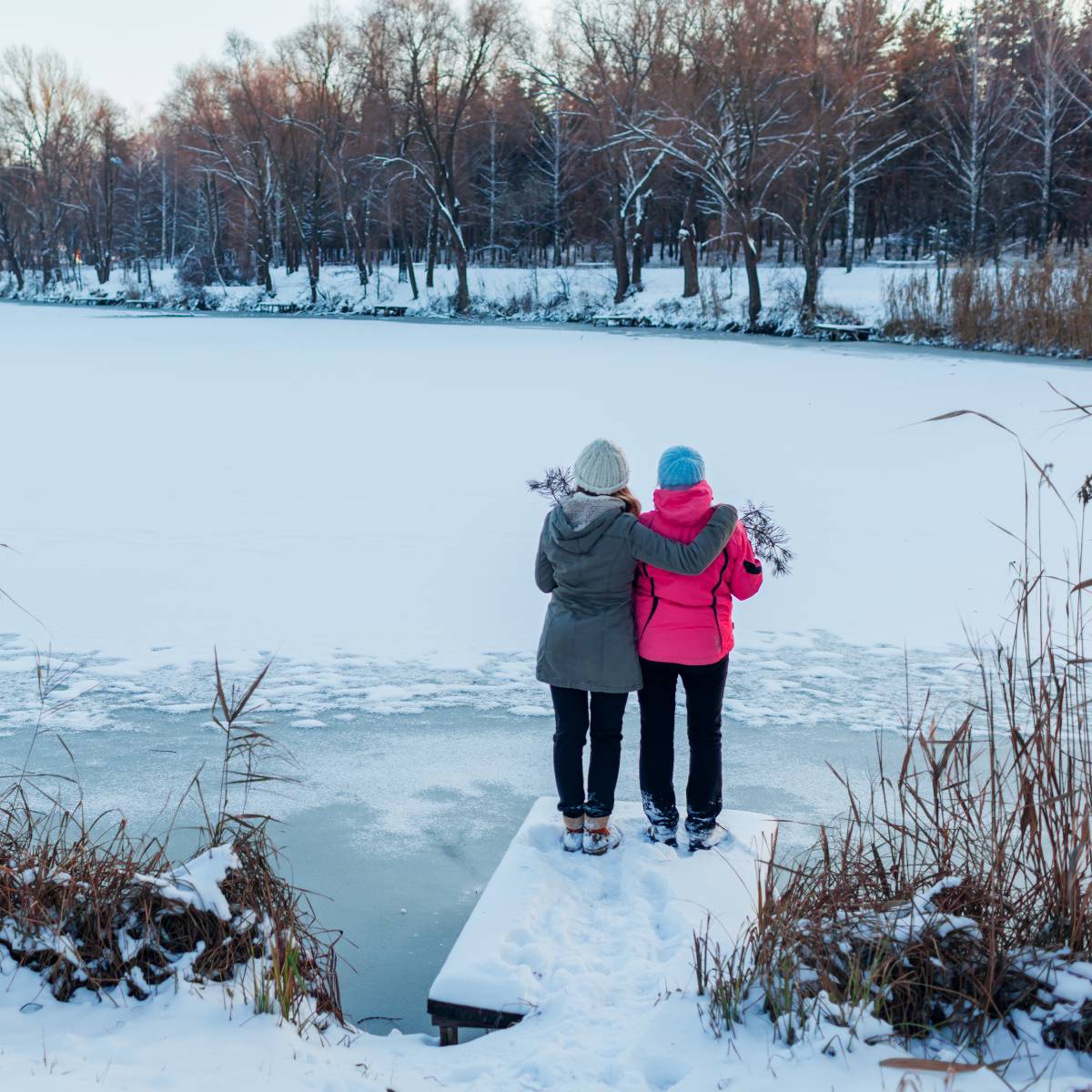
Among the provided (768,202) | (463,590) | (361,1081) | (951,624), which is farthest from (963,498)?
(768,202)

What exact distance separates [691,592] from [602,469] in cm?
42

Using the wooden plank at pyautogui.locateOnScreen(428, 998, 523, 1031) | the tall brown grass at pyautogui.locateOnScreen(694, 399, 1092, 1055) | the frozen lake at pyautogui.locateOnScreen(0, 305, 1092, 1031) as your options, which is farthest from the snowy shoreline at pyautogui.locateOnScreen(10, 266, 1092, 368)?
the wooden plank at pyautogui.locateOnScreen(428, 998, 523, 1031)

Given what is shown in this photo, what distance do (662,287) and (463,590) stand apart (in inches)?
1143

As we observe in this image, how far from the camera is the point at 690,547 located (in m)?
3.13

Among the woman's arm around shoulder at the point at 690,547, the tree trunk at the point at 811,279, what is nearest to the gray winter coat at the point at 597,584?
the woman's arm around shoulder at the point at 690,547

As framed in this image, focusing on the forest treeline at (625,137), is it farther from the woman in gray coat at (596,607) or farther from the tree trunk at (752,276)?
the woman in gray coat at (596,607)

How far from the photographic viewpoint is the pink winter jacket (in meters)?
3.22

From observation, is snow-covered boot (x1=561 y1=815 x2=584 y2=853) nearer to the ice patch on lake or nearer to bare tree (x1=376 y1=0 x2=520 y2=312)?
the ice patch on lake

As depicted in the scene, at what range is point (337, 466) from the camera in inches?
414

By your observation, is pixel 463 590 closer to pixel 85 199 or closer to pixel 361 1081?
pixel 361 1081

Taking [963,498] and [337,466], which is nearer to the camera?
[963,498]

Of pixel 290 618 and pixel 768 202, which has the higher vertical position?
pixel 768 202

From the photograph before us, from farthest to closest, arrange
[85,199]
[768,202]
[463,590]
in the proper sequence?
[85,199] → [768,202] → [463,590]

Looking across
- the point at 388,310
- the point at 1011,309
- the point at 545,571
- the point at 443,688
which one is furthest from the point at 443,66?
the point at 545,571
